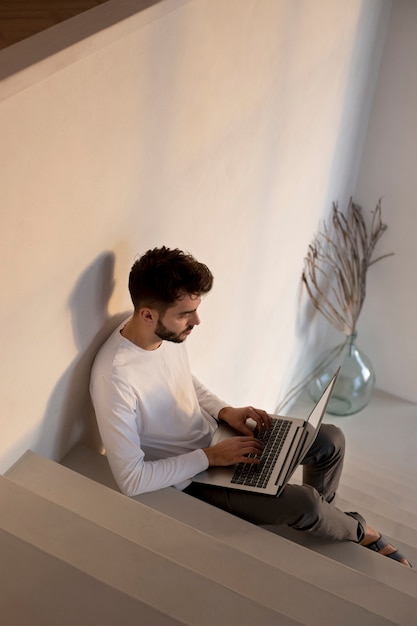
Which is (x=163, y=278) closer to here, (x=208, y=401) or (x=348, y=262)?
(x=208, y=401)

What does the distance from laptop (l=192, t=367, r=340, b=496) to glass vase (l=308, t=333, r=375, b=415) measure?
7.42 ft

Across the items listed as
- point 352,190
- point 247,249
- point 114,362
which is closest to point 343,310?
point 352,190

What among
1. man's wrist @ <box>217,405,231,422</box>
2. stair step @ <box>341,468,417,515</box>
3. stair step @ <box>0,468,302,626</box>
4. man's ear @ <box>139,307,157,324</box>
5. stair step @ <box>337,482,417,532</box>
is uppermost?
man's ear @ <box>139,307,157,324</box>

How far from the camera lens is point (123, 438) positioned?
8.79 feet

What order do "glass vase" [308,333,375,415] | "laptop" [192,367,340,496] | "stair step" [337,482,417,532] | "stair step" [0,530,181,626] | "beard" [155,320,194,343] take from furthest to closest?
"glass vase" [308,333,375,415]
"stair step" [337,482,417,532]
"laptop" [192,367,340,496]
"beard" [155,320,194,343]
"stair step" [0,530,181,626]

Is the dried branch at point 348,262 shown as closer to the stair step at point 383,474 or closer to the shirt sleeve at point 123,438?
the stair step at point 383,474

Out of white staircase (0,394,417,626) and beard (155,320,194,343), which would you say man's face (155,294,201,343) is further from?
white staircase (0,394,417,626)

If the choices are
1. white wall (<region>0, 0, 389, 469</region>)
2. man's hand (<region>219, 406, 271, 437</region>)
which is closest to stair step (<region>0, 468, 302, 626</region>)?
white wall (<region>0, 0, 389, 469</region>)

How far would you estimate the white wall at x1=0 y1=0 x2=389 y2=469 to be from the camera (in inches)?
86.7

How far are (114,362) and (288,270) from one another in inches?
83.0

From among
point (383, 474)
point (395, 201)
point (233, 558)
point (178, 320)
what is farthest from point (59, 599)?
point (395, 201)

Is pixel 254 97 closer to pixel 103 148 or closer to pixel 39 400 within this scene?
pixel 103 148

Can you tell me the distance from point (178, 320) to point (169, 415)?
0.41 m

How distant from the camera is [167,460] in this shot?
2.83m
